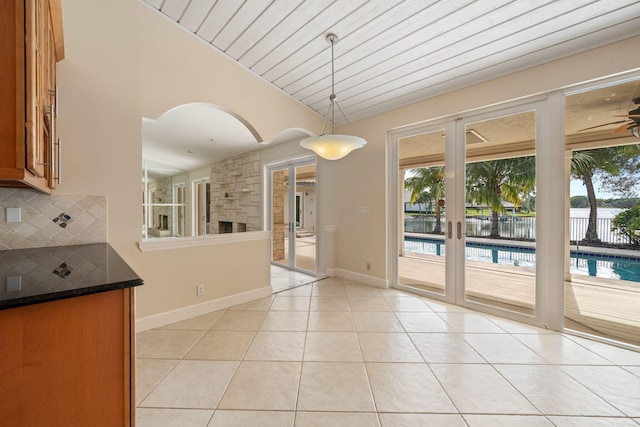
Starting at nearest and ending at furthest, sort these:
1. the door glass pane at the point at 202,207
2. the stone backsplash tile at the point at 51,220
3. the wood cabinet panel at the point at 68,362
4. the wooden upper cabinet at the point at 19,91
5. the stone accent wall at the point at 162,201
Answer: the wood cabinet panel at the point at 68,362 → the wooden upper cabinet at the point at 19,91 → the stone backsplash tile at the point at 51,220 → the door glass pane at the point at 202,207 → the stone accent wall at the point at 162,201

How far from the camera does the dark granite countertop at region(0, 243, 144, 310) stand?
1026 mm

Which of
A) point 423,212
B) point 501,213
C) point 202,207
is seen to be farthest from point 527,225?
point 202,207

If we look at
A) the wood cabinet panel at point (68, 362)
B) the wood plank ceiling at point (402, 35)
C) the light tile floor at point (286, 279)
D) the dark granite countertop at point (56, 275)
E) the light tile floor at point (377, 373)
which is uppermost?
the wood plank ceiling at point (402, 35)

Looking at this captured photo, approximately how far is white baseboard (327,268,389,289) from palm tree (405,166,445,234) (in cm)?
110

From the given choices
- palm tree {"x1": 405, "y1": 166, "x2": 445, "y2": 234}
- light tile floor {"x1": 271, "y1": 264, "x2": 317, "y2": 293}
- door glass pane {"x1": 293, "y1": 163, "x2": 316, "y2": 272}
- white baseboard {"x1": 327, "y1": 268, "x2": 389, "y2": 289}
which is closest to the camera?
palm tree {"x1": 405, "y1": 166, "x2": 445, "y2": 234}

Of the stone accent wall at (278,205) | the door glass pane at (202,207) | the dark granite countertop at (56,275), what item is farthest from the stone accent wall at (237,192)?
the dark granite countertop at (56,275)

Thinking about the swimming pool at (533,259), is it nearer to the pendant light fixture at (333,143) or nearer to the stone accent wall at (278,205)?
the pendant light fixture at (333,143)

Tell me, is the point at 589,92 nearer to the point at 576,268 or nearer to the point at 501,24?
the point at 501,24

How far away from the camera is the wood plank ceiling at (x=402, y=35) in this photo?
2223 millimetres

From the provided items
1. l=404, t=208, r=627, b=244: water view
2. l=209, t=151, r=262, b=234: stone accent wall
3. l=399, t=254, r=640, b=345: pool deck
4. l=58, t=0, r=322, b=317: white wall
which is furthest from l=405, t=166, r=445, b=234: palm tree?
l=209, t=151, r=262, b=234: stone accent wall

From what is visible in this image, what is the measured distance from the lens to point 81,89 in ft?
7.84

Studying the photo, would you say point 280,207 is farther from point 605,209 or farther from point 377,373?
point 605,209

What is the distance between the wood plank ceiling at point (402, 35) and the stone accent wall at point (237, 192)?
2.86 meters

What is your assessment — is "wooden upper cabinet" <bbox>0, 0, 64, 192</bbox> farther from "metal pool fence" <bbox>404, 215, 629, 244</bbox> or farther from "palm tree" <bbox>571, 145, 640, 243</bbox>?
"palm tree" <bbox>571, 145, 640, 243</bbox>
